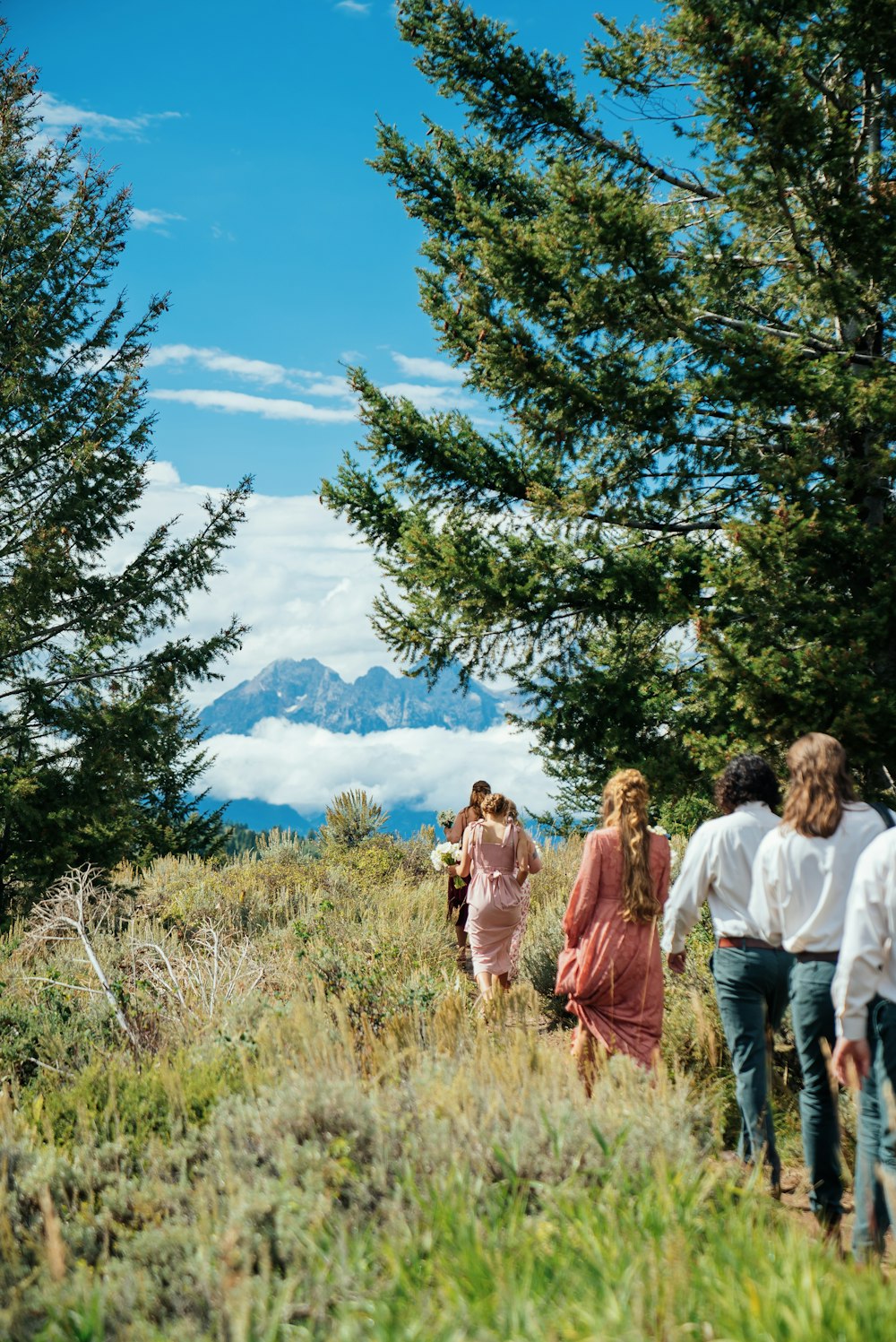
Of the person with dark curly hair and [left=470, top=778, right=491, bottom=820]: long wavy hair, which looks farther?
[left=470, top=778, right=491, bottom=820]: long wavy hair

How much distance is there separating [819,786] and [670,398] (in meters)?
6.36

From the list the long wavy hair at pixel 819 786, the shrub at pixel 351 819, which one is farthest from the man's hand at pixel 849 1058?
the shrub at pixel 351 819

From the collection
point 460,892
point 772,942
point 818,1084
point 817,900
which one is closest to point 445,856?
point 460,892

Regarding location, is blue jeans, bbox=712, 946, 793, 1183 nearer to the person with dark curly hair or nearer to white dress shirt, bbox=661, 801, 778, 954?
the person with dark curly hair

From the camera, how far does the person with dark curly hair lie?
435 centimetres

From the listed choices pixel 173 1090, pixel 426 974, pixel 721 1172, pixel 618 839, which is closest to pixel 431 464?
pixel 426 974

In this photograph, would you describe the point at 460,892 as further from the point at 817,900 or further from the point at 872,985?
the point at 872,985

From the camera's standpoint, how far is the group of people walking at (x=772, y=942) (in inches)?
126

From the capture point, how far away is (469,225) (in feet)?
30.6

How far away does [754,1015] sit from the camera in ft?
14.3

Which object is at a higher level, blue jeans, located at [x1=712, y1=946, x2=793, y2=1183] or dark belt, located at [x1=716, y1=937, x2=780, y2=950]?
dark belt, located at [x1=716, y1=937, x2=780, y2=950]

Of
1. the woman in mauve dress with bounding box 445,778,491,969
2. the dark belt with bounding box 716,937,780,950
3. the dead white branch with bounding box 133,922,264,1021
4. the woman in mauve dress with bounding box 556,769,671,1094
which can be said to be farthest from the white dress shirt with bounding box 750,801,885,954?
the woman in mauve dress with bounding box 445,778,491,969

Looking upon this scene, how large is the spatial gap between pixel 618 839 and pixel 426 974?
270 centimetres

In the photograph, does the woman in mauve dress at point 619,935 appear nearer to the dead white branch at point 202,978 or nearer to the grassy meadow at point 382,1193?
the grassy meadow at point 382,1193
